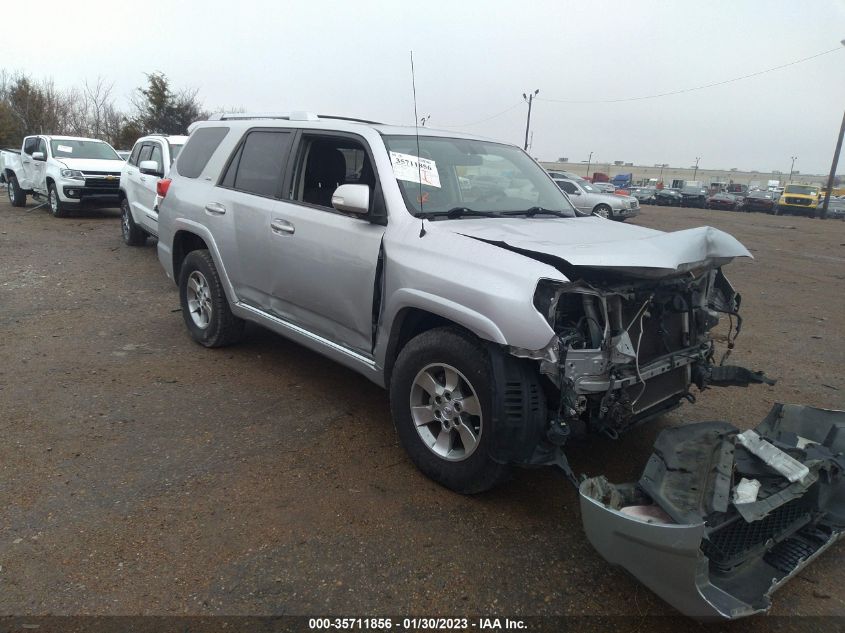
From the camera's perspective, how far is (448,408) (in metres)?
3.19

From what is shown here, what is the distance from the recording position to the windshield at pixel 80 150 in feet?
45.4

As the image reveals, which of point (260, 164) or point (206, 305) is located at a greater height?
point (260, 164)

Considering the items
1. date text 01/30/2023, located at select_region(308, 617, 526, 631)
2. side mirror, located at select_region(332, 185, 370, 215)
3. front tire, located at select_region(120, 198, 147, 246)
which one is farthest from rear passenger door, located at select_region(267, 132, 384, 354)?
front tire, located at select_region(120, 198, 147, 246)

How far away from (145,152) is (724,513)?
1025 cm

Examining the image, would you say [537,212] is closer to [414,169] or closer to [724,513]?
[414,169]

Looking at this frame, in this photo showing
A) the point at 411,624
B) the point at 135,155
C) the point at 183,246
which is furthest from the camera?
the point at 135,155

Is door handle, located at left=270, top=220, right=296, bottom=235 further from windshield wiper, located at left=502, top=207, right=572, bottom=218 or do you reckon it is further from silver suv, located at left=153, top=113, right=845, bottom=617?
windshield wiper, located at left=502, top=207, right=572, bottom=218

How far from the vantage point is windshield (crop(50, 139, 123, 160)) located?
545 inches

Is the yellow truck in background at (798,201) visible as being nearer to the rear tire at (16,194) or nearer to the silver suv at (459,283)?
the silver suv at (459,283)

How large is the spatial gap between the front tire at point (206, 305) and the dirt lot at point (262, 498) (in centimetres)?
17

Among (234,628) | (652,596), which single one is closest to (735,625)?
(652,596)

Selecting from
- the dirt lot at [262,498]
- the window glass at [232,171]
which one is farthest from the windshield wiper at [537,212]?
the window glass at [232,171]

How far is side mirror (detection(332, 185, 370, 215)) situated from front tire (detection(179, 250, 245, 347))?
194cm

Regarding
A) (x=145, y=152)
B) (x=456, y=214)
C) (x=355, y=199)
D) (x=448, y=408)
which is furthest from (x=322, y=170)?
(x=145, y=152)
